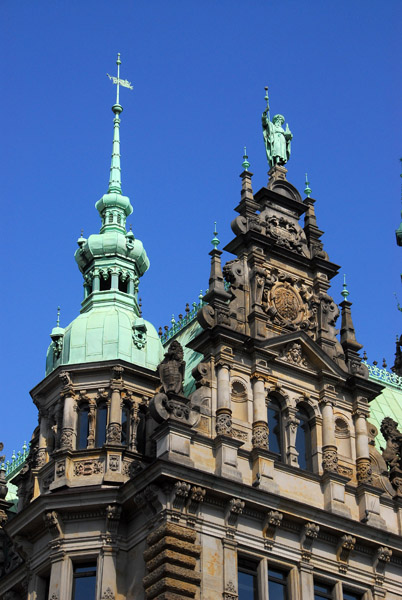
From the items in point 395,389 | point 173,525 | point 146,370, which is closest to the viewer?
point 173,525

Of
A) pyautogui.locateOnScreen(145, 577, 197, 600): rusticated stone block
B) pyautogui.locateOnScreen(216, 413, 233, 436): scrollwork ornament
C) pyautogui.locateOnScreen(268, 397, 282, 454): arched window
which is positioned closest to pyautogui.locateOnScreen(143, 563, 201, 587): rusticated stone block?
pyautogui.locateOnScreen(145, 577, 197, 600): rusticated stone block

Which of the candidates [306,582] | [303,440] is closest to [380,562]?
[306,582]

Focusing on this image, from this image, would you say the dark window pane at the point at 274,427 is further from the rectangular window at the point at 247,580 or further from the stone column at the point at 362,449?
the rectangular window at the point at 247,580

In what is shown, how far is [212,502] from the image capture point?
38031mm

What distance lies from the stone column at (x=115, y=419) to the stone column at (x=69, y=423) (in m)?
1.06

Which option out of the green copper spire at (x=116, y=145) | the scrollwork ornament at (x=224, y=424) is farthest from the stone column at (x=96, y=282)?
the scrollwork ornament at (x=224, y=424)

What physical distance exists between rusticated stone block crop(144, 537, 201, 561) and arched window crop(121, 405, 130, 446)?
4.88 metres

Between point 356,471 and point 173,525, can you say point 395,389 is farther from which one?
point 173,525

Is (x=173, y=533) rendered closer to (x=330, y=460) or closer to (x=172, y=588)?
Result: (x=172, y=588)

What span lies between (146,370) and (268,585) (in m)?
7.83

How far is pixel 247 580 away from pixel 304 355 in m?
7.98

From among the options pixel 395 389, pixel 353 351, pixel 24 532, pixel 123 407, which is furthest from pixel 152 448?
pixel 395 389

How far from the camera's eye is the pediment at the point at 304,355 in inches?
1672

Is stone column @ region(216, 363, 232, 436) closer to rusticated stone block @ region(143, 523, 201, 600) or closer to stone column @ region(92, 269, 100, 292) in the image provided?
rusticated stone block @ region(143, 523, 201, 600)
